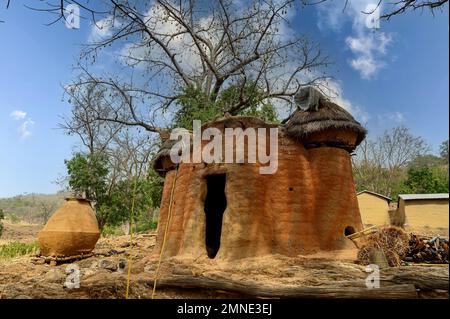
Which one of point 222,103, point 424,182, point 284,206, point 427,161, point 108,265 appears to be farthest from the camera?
point 427,161

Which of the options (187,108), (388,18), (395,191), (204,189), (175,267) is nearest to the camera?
(388,18)

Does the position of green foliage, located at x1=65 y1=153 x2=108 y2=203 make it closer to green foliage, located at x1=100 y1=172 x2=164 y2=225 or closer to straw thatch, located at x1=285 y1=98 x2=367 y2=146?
green foliage, located at x1=100 y1=172 x2=164 y2=225

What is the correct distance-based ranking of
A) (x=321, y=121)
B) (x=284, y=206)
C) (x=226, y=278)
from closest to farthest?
(x=226, y=278)
(x=284, y=206)
(x=321, y=121)

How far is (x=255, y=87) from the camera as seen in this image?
1827cm

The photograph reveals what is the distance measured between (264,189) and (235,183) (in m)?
0.66

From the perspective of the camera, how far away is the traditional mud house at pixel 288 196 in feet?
27.4

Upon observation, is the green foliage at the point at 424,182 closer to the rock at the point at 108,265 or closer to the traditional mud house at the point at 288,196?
the traditional mud house at the point at 288,196

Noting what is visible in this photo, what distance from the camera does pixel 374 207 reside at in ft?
70.5

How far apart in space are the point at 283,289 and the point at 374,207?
17782 mm

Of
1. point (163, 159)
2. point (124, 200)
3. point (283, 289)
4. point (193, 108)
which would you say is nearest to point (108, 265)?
point (163, 159)

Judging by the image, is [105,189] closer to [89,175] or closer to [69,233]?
[89,175]

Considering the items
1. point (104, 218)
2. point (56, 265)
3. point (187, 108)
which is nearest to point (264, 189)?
point (56, 265)

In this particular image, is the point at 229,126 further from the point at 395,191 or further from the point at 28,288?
the point at 395,191

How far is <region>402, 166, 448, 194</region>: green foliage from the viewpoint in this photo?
24.0 meters
